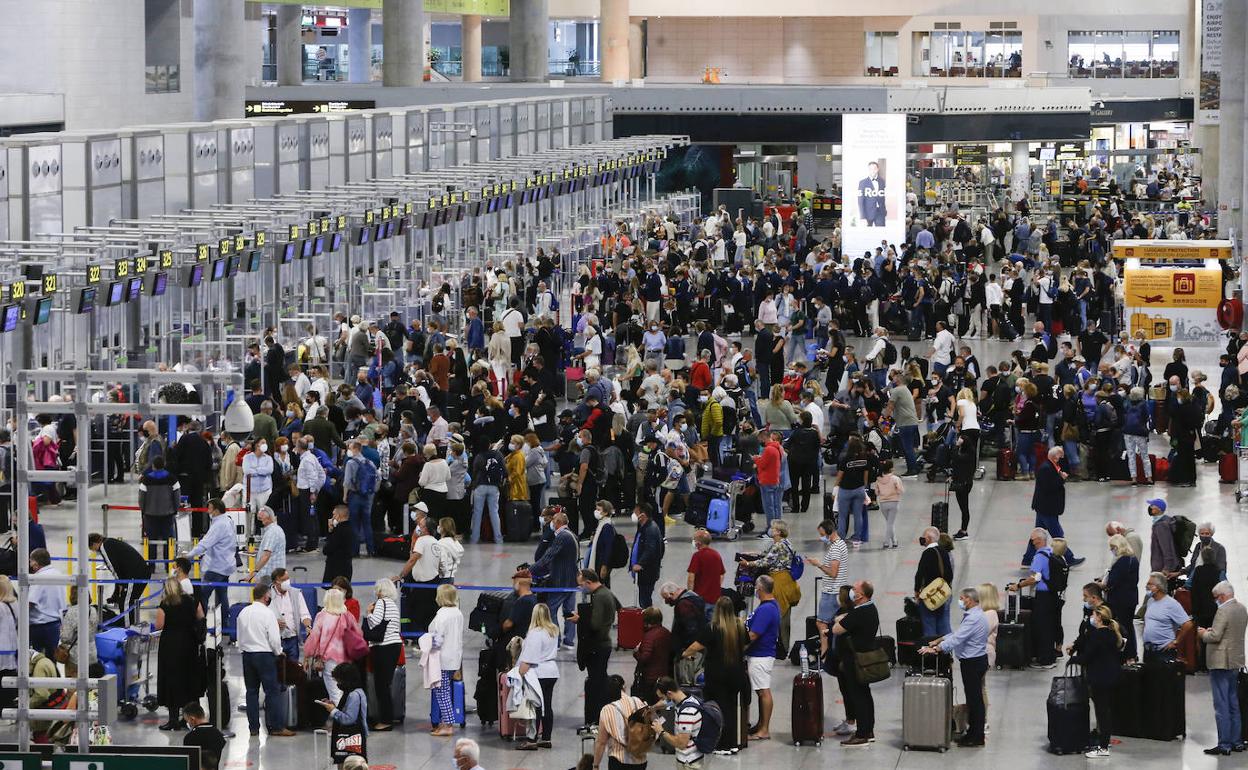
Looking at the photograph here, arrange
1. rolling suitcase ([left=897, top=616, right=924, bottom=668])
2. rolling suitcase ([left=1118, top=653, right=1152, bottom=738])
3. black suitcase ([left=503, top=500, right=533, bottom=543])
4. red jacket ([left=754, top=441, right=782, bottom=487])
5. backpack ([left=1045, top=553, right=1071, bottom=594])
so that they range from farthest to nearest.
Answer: red jacket ([left=754, top=441, right=782, bottom=487]), black suitcase ([left=503, top=500, right=533, bottom=543]), backpack ([left=1045, top=553, right=1071, bottom=594]), rolling suitcase ([left=897, top=616, right=924, bottom=668]), rolling suitcase ([left=1118, top=653, right=1152, bottom=738])

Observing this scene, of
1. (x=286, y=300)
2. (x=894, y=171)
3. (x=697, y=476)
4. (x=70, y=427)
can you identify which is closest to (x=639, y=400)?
(x=697, y=476)

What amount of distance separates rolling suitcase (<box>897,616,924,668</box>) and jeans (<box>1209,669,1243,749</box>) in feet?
7.69

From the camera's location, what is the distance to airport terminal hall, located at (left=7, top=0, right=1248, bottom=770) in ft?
43.5

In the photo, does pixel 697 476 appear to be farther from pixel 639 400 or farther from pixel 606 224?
pixel 606 224

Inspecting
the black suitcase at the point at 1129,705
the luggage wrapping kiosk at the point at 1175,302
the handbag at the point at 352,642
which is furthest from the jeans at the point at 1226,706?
the luggage wrapping kiosk at the point at 1175,302

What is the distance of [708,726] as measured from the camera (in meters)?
12.1

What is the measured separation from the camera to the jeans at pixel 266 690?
13.2 metres

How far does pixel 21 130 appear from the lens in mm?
36750

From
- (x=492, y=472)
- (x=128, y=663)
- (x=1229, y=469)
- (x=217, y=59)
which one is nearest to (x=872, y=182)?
(x=217, y=59)

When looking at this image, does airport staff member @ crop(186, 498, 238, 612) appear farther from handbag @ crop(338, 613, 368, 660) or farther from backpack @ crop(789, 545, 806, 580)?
backpack @ crop(789, 545, 806, 580)

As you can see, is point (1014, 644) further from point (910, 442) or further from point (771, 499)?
point (910, 442)

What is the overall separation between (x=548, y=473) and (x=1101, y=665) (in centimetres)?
839

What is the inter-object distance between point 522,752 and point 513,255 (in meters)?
22.2

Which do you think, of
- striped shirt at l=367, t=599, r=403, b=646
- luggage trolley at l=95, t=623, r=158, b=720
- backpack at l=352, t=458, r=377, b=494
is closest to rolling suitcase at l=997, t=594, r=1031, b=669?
striped shirt at l=367, t=599, r=403, b=646
